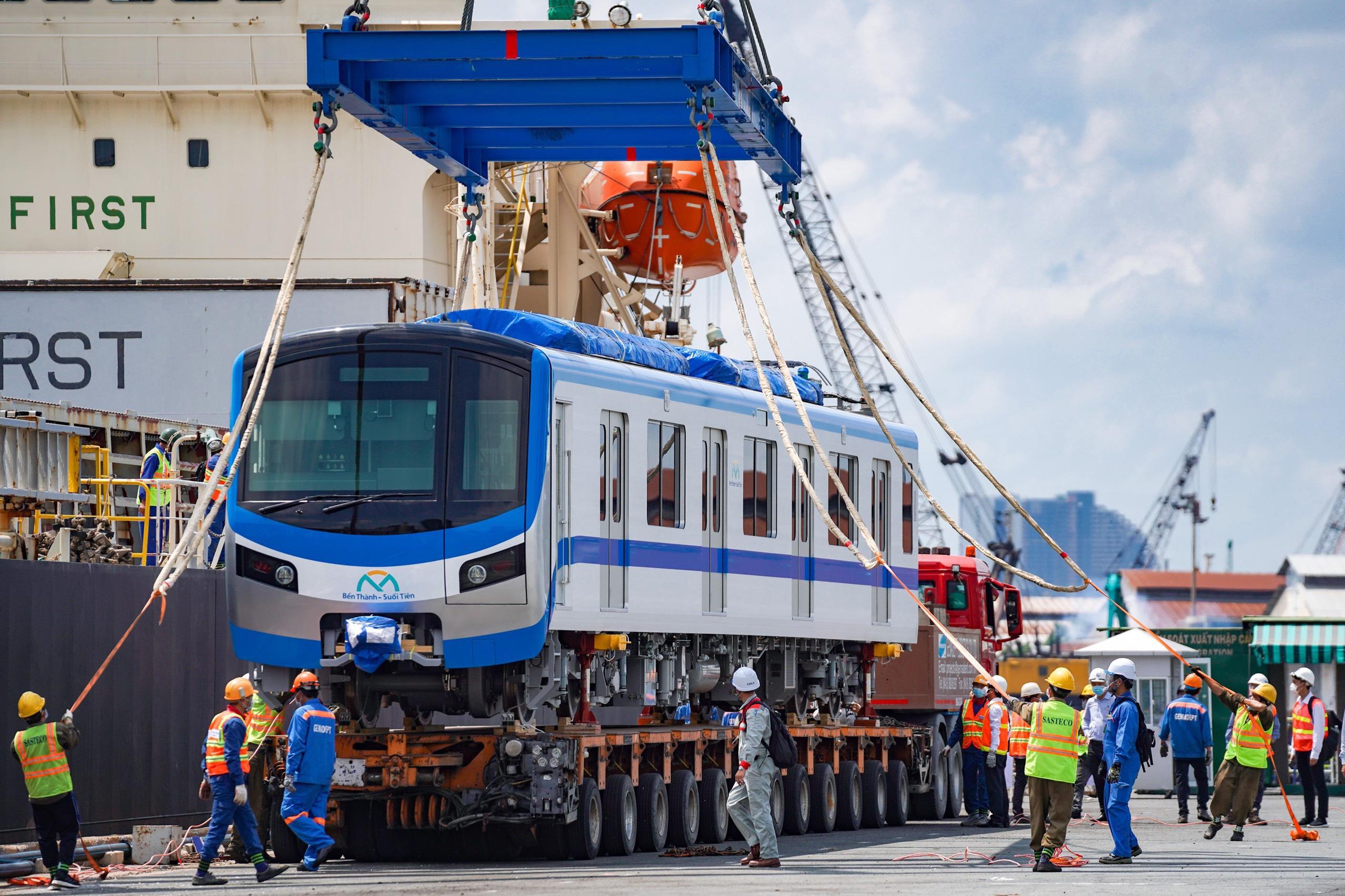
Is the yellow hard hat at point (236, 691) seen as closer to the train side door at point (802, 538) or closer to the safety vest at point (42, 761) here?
the safety vest at point (42, 761)

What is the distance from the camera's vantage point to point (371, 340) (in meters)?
17.1

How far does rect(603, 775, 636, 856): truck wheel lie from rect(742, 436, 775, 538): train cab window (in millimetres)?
3492

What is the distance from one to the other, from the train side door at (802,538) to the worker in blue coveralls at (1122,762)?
3585 mm

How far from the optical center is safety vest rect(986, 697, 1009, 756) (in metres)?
24.8

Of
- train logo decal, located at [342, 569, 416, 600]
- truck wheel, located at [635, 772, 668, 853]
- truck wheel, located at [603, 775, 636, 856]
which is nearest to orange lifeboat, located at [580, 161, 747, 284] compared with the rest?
truck wheel, located at [635, 772, 668, 853]

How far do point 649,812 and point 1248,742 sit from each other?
6.24 metres

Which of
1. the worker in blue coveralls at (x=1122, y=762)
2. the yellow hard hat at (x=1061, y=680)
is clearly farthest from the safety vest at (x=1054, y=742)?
the worker in blue coveralls at (x=1122, y=762)

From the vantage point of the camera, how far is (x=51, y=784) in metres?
15.6

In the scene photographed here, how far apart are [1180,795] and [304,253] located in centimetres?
1846

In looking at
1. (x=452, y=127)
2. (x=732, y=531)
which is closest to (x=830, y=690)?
(x=732, y=531)

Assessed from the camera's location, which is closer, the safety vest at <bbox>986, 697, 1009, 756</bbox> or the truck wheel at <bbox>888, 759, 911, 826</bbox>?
the safety vest at <bbox>986, 697, 1009, 756</bbox>

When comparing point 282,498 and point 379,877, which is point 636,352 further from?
point 379,877

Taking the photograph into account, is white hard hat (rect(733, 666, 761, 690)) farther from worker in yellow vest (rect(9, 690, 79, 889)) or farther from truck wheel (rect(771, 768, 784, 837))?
worker in yellow vest (rect(9, 690, 79, 889))

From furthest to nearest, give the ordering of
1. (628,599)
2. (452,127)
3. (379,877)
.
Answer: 1. (452,127)
2. (628,599)
3. (379,877)
